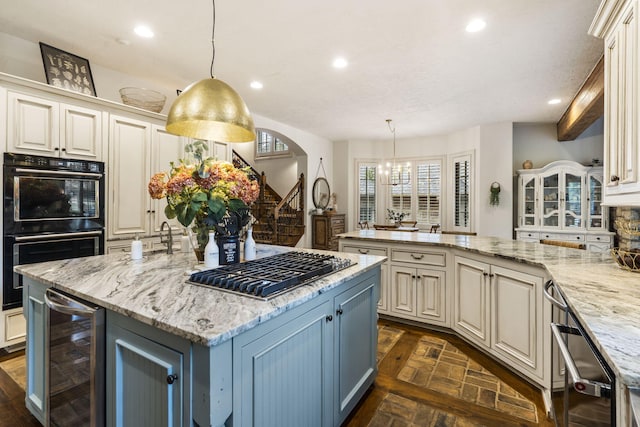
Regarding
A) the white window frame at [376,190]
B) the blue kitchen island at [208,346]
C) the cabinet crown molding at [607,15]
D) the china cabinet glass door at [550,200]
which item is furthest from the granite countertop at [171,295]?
the white window frame at [376,190]

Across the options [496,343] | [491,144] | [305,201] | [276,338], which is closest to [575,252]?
[496,343]

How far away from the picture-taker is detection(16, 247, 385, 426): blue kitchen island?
982mm

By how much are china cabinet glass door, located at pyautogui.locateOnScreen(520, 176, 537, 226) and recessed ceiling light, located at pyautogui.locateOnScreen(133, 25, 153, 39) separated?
593 cm

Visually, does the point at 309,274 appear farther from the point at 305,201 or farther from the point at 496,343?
the point at 305,201

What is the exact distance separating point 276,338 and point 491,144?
19.5 feet

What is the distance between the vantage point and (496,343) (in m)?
2.46

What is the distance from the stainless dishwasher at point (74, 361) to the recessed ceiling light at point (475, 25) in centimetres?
324

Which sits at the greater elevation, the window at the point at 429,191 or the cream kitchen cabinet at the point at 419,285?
the window at the point at 429,191

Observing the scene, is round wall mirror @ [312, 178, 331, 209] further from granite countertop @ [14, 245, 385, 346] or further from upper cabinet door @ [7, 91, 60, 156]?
granite countertop @ [14, 245, 385, 346]

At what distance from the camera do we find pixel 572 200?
5156 millimetres

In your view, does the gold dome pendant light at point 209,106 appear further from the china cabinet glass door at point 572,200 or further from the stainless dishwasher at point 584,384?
the china cabinet glass door at point 572,200

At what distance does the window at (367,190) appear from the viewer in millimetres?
7328

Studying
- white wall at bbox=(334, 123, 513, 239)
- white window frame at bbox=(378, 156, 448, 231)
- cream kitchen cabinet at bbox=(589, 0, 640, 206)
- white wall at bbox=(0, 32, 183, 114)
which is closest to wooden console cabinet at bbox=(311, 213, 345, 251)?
white window frame at bbox=(378, 156, 448, 231)

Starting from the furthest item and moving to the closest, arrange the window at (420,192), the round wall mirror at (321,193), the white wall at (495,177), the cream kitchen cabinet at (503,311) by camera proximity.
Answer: the window at (420,192)
the round wall mirror at (321,193)
the white wall at (495,177)
the cream kitchen cabinet at (503,311)
